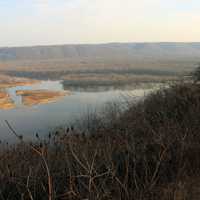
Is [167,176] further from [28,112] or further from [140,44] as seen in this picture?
[140,44]

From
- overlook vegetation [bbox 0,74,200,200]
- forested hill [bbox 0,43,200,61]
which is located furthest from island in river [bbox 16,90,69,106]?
forested hill [bbox 0,43,200,61]

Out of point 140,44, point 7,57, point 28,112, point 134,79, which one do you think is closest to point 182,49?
point 140,44

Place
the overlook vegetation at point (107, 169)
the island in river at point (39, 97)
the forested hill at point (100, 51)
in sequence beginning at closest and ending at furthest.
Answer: the overlook vegetation at point (107, 169) → the island in river at point (39, 97) → the forested hill at point (100, 51)

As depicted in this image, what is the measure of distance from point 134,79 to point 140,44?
126271mm

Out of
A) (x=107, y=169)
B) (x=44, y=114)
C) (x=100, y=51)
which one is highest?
(x=107, y=169)

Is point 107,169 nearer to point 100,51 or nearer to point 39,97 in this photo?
point 39,97

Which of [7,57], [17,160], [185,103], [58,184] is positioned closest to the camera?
[58,184]

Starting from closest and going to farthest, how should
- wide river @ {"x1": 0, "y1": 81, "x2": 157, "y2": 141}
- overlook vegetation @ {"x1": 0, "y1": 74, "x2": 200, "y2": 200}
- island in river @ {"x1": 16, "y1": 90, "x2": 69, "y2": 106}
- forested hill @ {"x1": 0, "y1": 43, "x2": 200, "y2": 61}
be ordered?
overlook vegetation @ {"x1": 0, "y1": 74, "x2": 200, "y2": 200} → wide river @ {"x1": 0, "y1": 81, "x2": 157, "y2": 141} → island in river @ {"x1": 16, "y1": 90, "x2": 69, "y2": 106} → forested hill @ {"x1": 0, "y1": 43, "x2": 200, "y2": 61}

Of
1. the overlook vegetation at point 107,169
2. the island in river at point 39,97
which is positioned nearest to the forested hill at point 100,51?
the island in river at point 39,97

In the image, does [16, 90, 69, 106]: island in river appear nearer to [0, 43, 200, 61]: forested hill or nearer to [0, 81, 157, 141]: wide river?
[0, 81, 157, 141]: wide river

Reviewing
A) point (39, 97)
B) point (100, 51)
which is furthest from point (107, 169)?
point (100, 51)

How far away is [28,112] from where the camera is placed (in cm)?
2062

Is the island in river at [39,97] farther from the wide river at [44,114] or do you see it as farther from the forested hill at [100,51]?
the forested hill at [100,51]

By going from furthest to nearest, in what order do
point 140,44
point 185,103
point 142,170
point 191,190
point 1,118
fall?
1. point 140,44
2. point 1,118
3. point 185,103
4. point 142,170
5. point 191,190
